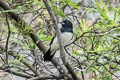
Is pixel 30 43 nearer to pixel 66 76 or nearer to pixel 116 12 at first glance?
pixel 66 76

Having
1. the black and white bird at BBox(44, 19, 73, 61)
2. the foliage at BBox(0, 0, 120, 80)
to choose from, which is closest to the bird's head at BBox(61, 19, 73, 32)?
the black and white bird at BBox(44, 19, 73, 61)

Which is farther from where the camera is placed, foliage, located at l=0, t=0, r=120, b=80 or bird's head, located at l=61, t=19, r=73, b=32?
bird's head, located at l=61, t=19, r=73, b=32

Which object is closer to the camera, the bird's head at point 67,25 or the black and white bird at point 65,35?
the black and white bird at point 65,35

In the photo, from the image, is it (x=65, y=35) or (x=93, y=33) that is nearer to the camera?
(x=93, y=33)

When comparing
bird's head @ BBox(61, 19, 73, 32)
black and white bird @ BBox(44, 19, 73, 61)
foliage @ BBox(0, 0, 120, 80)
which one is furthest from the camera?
bird's head @ BBox(61, 19, 73, 32)

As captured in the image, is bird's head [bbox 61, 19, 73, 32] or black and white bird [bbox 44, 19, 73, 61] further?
bird's head [bbox 61, 19, 73, 32]

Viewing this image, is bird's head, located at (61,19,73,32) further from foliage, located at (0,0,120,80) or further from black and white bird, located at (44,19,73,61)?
foliage, located at (0,0,120,80)

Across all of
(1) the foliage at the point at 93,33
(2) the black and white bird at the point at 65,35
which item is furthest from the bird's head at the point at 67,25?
(1) the foliage at the point at 93,33

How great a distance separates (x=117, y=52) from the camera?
1.58 metres

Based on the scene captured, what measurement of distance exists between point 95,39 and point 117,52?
0.72ft

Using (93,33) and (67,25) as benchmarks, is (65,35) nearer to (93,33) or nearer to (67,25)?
(67,25)

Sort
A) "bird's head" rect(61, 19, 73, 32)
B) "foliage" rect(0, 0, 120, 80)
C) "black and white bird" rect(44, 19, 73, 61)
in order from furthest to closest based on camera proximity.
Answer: "bird's head" rect(61, 19, 73, 32) < "black and white bird" rect(44, 19, 73, 61) < "foliage" rect(0, 0, 120, 80)

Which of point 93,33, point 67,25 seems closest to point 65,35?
point 67,25

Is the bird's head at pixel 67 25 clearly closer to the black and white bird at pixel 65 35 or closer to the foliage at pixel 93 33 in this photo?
the black and white bird at pixel 65 35
